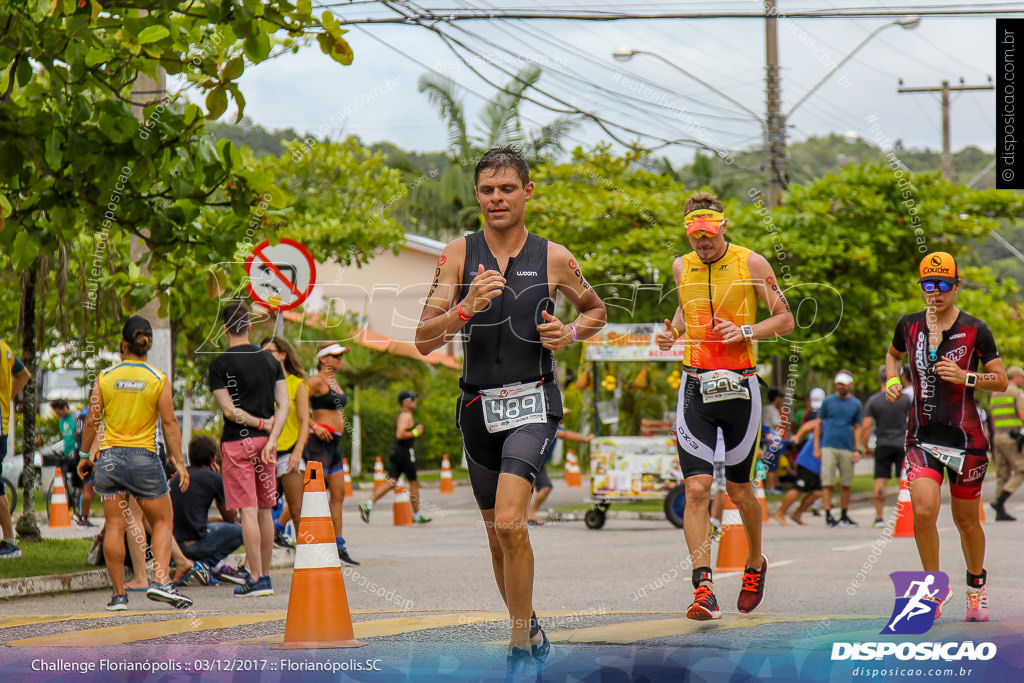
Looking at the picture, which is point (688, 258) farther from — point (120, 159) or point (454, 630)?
point (120, 159)

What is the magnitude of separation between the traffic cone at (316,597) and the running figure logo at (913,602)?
2.54m

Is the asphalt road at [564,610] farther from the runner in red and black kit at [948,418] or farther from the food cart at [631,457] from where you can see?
the food cart at [631,457]

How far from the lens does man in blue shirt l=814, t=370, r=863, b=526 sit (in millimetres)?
16812

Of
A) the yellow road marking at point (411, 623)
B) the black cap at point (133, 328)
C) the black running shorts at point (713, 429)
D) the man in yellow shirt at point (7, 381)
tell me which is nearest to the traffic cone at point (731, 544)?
the yellow road marking at point (411, 623)

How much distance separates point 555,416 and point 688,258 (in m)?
2.18

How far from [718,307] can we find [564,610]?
2168 mm

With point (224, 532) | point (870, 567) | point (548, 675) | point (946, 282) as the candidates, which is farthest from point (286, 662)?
point (870, 567)

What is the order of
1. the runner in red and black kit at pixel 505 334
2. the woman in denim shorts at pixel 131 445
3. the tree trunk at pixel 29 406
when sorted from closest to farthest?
the runner in red and black kit at pixel 505 334
the woman in denim shorts at pixel 131 445
the tree trunk at pixel 29 406

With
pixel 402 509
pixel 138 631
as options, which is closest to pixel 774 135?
pixel 402 509

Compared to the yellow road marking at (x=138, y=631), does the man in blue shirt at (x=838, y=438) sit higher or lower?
higher

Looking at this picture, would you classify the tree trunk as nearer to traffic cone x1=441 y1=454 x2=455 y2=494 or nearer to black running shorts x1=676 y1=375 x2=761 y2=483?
black running shorts x1=676 y1=375 x2=761 y2=483

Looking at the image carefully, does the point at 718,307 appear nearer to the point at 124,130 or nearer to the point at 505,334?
the point at 505,334

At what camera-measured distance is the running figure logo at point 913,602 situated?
5.78 meters

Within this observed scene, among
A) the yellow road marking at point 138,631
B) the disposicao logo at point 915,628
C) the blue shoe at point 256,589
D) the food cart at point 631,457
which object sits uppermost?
the food cart at point 631,457
